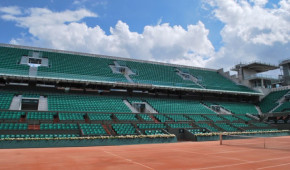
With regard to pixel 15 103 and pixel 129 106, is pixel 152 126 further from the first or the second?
pixel 15 103

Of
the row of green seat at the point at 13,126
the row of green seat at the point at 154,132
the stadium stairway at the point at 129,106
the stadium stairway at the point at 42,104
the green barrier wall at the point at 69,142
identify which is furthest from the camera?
the stadium stairway at the point at 129,106

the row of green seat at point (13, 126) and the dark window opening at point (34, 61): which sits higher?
the dark window opening at point (34, 61)

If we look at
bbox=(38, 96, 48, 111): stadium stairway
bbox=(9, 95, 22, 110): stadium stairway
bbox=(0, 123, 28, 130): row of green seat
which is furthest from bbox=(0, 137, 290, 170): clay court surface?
bbox=(9, 95, 22, 110): stadium stairway

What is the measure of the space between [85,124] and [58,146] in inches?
214

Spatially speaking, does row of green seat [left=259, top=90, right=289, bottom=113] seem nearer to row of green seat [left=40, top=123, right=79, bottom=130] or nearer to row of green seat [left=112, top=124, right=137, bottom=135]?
row of green seat [left=112, top=124, right=137, bottom=135]

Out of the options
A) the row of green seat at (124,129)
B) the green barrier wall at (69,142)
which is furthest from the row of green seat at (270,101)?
the row of green seat at (124,129)

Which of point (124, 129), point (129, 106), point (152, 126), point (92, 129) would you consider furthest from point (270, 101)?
point (92, 129)

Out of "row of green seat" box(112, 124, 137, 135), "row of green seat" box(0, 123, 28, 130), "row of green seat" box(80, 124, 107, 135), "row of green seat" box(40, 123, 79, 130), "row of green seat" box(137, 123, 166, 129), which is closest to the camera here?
"row of green seat" box(0, 123, 28, 130)

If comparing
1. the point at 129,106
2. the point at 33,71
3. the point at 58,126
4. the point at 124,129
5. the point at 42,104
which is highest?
the point at 33,71

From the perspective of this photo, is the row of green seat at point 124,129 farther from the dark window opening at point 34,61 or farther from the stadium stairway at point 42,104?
the dark window opening at point 34,61

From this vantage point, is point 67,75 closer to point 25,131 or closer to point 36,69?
point 36,69

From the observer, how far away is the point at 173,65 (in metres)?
51.1

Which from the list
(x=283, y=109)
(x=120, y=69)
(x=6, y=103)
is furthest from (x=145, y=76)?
(x=283, y=109)

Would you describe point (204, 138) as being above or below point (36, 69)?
below
